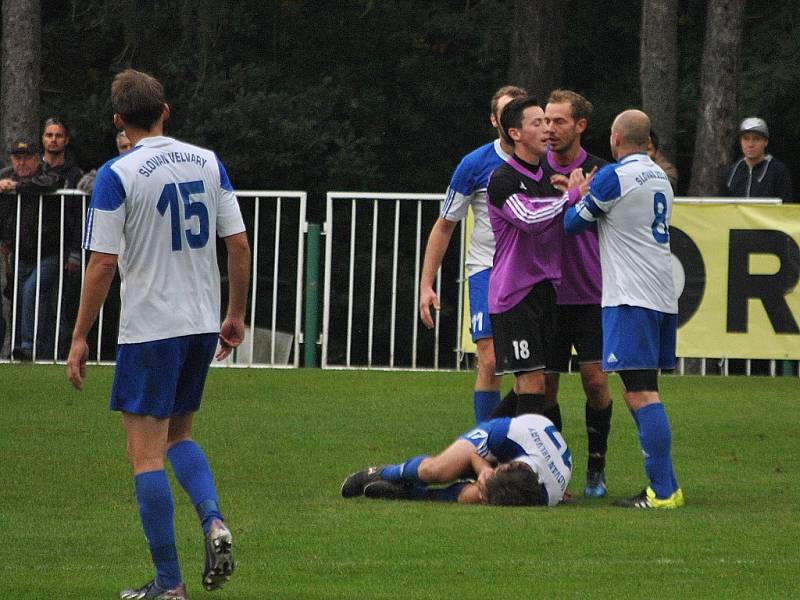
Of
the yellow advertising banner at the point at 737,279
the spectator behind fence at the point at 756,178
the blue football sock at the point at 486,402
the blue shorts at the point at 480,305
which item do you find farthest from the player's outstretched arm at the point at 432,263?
the spectator behind fence at the point at 756,178

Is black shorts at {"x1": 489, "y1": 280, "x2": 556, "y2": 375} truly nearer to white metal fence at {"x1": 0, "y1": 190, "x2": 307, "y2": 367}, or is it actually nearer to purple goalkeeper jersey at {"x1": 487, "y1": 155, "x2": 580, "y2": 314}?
purple goalkeeper jersey at {"x1": 487, "y1": 155, "x2": 580, "y2": 314}

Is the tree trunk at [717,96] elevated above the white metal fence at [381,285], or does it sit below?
above

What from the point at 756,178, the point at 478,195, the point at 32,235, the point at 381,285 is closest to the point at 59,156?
the point at 32,235

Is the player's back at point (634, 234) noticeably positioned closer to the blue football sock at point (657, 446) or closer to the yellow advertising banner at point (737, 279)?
the blue football sock at point (657, 446)

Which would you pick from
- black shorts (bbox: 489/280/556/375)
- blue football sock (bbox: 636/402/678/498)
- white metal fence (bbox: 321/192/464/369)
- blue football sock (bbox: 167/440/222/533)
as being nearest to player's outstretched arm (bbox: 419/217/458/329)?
black shorts (bbox: 489/280/556/375)

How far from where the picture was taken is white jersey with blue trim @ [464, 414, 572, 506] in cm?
843

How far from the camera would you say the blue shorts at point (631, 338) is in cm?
846

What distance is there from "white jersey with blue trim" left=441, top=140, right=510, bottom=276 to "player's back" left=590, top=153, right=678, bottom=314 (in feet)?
3.55

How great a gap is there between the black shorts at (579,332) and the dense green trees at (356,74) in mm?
13286

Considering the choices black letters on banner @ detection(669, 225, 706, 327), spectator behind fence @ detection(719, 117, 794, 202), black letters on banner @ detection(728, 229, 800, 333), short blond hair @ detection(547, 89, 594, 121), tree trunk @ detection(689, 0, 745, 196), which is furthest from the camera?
tree trunk @ detection(689, 0, 745, 196)

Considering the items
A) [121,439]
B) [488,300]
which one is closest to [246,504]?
[488,300]

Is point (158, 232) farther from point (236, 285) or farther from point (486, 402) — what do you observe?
point (486, 402)

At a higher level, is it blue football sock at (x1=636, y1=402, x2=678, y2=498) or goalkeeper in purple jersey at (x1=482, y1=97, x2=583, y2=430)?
goalkeeper in purple jersey at (x1=482, y1=97, x2=583, y2=430)

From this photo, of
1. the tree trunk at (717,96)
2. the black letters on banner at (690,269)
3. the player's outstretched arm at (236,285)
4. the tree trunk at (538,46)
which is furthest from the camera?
the tree trunk at (538,46)
